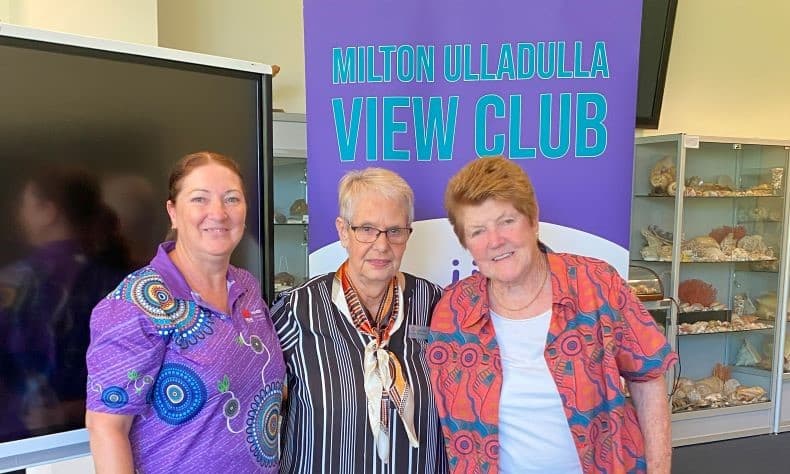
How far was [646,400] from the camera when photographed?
154cm

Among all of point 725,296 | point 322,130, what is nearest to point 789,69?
point 725,296

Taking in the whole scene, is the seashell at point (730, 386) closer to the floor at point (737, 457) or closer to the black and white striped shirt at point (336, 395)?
the floor at point (737, 457)

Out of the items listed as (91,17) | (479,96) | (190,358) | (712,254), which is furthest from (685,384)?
(91,17)

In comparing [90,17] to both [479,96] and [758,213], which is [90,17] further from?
[758,213]

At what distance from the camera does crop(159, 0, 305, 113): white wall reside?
12.3 feet

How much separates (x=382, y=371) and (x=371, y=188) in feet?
1.62

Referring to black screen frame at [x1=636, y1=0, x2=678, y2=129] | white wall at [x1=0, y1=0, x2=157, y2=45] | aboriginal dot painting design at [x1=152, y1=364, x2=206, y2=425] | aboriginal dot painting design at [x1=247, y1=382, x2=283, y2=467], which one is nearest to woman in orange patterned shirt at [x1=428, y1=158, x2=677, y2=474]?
aboriginal dot painting design at [x1=247, y1=382, x2=283, y2=467]

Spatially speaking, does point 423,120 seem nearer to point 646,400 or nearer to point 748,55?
point 646,400

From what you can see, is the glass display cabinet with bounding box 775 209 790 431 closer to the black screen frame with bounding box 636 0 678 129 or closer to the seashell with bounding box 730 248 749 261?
the seashell with bounding box 730 248 749 261

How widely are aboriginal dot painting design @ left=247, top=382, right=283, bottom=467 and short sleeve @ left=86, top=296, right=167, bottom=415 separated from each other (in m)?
0.27

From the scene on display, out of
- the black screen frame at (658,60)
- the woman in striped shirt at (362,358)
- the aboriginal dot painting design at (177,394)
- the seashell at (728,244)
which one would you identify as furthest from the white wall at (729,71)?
the aboriginal dot painting design at (177,394)

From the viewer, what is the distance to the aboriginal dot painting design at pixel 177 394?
1.30 metres

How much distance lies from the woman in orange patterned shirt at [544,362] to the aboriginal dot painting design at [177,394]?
646 mm

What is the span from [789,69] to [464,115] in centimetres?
410
